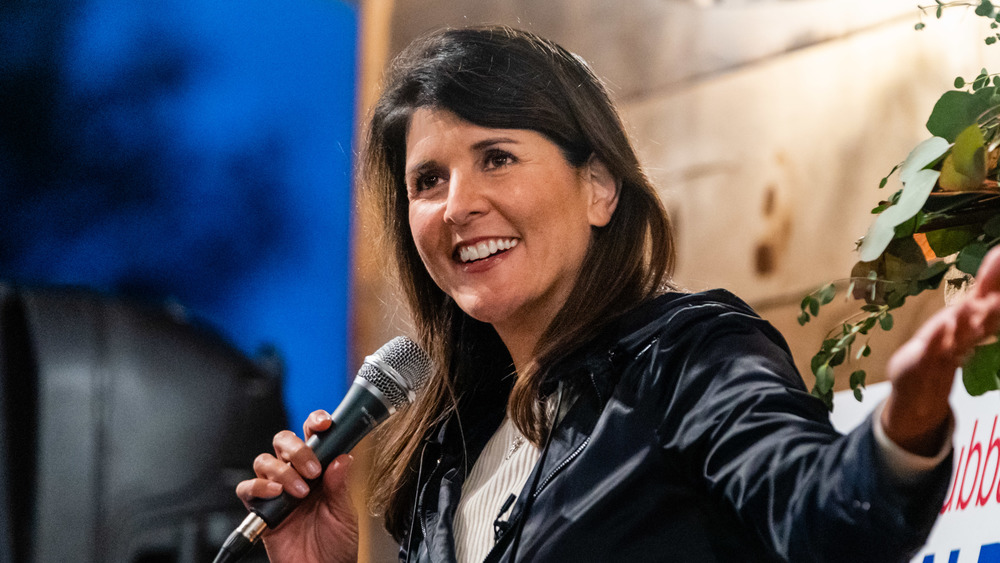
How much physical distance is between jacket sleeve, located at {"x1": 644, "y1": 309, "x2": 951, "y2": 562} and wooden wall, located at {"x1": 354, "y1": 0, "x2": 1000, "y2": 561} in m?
0.90

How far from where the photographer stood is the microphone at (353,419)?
3.84 ft

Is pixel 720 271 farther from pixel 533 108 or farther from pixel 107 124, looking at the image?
pixel 107 124

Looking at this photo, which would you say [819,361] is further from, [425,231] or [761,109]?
[761,109]

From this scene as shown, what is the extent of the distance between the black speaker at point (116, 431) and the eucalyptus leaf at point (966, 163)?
1.45 m

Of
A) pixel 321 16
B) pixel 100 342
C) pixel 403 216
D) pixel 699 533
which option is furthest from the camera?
pixel 321 16

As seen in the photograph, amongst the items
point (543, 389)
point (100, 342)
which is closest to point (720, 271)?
point (543, 389)

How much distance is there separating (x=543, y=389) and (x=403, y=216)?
0.46 metres

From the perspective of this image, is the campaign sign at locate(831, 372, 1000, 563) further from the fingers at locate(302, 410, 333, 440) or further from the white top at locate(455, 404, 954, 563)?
the fingers at locate(302, 410, 333, 440)

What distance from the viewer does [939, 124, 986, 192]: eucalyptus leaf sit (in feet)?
2.43

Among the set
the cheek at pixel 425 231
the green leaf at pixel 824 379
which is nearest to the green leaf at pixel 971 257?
the green leaf at pixel 824 379

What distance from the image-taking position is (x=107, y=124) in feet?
5.98

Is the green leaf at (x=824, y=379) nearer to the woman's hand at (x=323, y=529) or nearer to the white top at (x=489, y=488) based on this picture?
the white top at (x=489, y=488)

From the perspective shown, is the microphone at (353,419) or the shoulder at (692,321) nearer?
the shoulder at (692,321)

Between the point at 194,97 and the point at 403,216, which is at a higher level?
the point at 194,97
